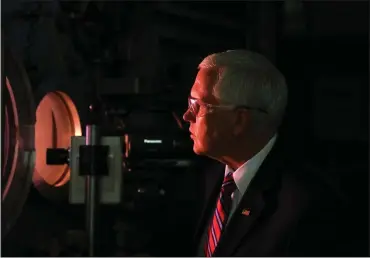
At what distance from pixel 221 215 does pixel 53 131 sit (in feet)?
1.73

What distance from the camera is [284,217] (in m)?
1.07

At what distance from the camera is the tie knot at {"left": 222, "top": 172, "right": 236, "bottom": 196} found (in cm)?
116

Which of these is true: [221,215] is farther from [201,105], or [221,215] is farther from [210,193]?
[201,105]

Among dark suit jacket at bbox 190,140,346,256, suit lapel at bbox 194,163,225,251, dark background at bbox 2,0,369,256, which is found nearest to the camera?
dark suit jacket at bbox 190,140,346,256

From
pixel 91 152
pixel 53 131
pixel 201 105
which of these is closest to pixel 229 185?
pixel 201 105

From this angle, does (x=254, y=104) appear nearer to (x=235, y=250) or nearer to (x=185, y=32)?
(x=235, y=250)

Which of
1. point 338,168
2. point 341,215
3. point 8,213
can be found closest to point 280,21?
point 338,168

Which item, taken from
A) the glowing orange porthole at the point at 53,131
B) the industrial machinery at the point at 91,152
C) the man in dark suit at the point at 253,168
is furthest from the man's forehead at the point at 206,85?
the glowing orange porthole at the point at 53,131

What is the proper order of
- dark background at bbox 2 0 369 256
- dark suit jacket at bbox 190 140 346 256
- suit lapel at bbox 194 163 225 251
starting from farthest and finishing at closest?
dark background at bbox 2 0 369 256, suit lapel at bbox 194 163 225 251, dark suit jacket at bbox 190 140 346 256

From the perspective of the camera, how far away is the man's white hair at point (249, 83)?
1.09m

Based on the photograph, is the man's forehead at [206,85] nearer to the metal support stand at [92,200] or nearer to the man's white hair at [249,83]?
the man's white hair at [249,83]

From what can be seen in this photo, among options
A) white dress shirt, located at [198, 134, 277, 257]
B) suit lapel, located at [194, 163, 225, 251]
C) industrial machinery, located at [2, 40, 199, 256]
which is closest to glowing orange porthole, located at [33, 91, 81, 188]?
industrial machinery, located at [2, 40, 199, 256]

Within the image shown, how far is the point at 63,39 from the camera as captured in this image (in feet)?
4.74

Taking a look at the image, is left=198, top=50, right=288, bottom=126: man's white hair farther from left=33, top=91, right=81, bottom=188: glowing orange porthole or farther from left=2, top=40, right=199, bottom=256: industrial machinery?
left=33, top=91, right=81, bottom=188: glowing orange porthole
